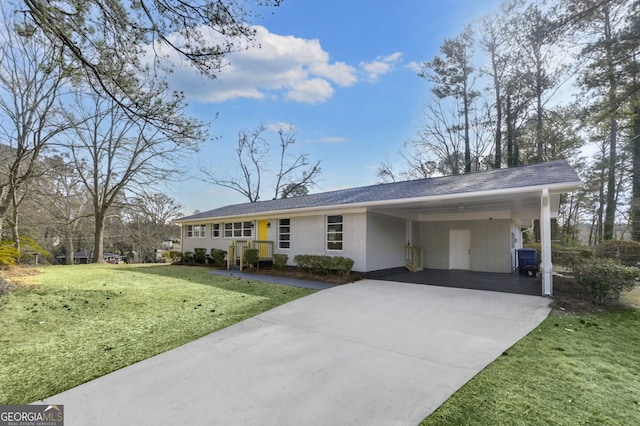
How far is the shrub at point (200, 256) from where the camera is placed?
690 inches

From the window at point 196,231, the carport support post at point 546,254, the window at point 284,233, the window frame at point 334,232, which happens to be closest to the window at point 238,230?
the window at point 284,233

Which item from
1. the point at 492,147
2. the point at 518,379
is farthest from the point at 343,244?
the point at 492,147

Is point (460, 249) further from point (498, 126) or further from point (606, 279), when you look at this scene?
point (498, 126)

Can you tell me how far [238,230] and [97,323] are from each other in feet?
35.6

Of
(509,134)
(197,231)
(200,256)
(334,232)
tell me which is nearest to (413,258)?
(334,232)

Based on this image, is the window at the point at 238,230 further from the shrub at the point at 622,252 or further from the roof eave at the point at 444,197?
the shrub at the point at 622,252

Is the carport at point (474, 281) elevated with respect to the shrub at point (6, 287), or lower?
lower

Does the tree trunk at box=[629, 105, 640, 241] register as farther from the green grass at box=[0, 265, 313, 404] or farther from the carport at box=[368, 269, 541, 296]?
the green grass at box=[0, 265, 313, 404]

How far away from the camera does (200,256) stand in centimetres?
1762

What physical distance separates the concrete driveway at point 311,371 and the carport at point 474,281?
241 cm

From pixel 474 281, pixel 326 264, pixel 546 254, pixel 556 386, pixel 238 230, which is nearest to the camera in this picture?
pixel 556 386

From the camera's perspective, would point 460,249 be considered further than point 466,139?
No

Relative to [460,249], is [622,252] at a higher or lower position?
lower

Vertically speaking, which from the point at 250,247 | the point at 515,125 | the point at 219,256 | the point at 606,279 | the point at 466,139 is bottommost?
the point at 219,256
